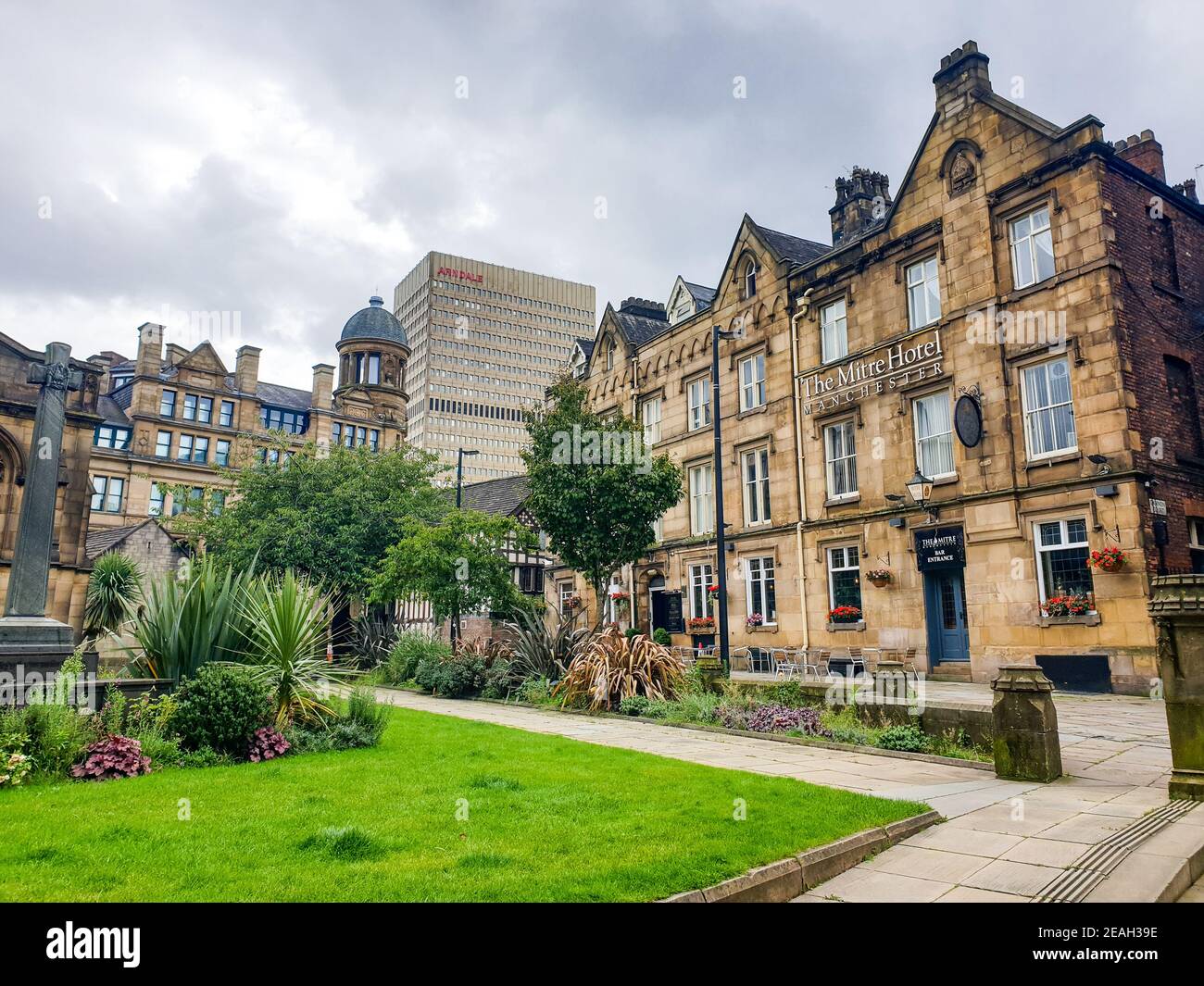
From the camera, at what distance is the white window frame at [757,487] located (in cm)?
2602

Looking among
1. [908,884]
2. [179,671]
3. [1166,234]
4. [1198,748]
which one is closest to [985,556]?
[1166,234]

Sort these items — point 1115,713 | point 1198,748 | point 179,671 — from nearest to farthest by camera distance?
point 1198,748 < point 179,671 < point 1115,713

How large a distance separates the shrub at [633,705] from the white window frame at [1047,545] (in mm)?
9921

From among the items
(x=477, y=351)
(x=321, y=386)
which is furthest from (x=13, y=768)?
(x=477, y=351)

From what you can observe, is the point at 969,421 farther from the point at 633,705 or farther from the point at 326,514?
the point at 326,514

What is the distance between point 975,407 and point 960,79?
9.13 meters

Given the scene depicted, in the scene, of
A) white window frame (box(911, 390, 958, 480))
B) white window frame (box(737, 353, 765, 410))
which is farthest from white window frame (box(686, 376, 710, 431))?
white window frame (box(911, 390, 958, 480))

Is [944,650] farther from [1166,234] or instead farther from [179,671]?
[179,671]

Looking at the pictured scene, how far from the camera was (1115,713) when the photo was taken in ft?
43.2

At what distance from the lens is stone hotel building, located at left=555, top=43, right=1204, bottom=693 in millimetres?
17016

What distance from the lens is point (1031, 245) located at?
19062 millimetres

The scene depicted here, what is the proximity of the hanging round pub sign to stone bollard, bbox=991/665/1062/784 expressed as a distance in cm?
1260

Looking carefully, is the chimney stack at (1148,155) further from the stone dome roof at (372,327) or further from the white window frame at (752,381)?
the stone dome roof at (372,327)

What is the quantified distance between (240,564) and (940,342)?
2936cm
